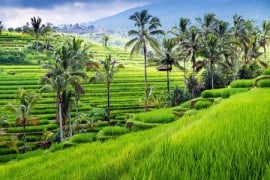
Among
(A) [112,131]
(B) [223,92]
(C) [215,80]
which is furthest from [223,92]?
(C) [215,80]

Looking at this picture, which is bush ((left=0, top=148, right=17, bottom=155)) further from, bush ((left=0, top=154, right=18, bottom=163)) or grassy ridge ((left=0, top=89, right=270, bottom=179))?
grassy ridge ((left=0, top=89, right=270, bottom=179))

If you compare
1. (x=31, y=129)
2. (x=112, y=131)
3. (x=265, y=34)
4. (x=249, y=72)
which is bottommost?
(x=31, y=129)

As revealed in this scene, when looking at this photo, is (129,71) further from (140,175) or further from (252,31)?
(140,175)

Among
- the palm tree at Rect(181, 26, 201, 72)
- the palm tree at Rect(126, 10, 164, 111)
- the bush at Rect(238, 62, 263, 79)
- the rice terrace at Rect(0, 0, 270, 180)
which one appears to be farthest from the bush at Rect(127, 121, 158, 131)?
the palm tree at Rect(181, 26, 201, 72)

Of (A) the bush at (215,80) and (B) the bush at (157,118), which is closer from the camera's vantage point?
(B) the bush at (157,118)

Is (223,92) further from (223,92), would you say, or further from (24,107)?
(24,107)

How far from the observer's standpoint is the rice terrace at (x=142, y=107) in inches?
201

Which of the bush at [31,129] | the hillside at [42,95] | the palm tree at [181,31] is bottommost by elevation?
the bush at [31,129]

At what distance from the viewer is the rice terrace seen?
512 centimetres

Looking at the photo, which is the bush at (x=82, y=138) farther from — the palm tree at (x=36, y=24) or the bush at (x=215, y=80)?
the palm tree at (x=36, y=24)

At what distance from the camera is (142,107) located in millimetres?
70750

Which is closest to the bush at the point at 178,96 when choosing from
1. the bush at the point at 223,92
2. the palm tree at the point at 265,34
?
the palm tree at the point at 265,34

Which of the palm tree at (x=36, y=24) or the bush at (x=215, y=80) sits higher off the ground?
the palm tree at (x=36, y=24)

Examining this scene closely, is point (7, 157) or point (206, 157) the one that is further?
point (7, 157)
